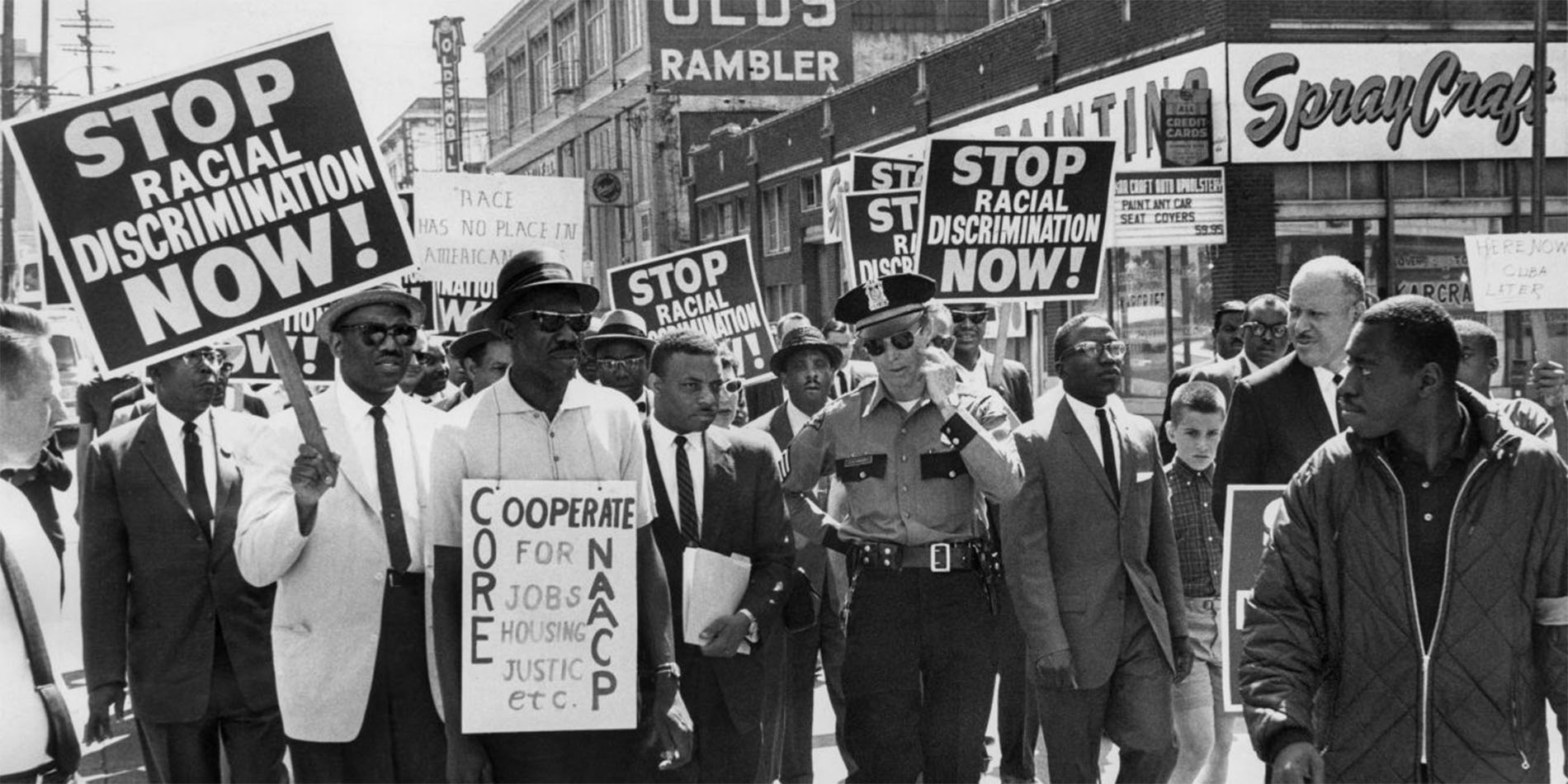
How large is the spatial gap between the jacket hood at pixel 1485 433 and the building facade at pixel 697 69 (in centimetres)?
4280

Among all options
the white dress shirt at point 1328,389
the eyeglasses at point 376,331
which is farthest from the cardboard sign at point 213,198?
the white dress shirt at point 1328,389

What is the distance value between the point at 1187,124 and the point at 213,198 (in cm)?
1918

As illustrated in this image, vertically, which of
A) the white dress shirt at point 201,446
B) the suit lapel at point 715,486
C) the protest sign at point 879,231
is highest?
the protest sign at point 879,231

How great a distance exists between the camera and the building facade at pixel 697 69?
165ft

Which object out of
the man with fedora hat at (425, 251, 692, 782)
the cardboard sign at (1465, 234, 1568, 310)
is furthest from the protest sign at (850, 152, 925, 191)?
the man with fedora hat at (425, 251, 692, 782)

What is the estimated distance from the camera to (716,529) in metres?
6.11

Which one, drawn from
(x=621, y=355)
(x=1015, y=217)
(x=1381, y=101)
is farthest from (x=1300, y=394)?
(x=1381, y=101)

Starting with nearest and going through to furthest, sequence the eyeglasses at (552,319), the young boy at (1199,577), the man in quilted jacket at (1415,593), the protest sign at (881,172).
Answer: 1. the man in quilted jacket at (1415,593)
2. the eyeglasses at (552,319)
3. the young boy at (1199,577)
4. the protest sign at (881,172)

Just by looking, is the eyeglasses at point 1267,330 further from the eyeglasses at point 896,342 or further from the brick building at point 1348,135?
the brick building at point 1348,135

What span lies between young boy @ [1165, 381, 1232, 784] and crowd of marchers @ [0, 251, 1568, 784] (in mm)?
18

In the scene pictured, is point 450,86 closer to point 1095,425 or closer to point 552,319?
point 1095,425

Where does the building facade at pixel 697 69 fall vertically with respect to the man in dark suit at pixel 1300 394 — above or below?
above

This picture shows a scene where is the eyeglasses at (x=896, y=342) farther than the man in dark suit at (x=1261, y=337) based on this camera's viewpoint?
No

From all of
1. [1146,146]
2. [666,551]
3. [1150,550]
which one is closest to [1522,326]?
[1146,146]
